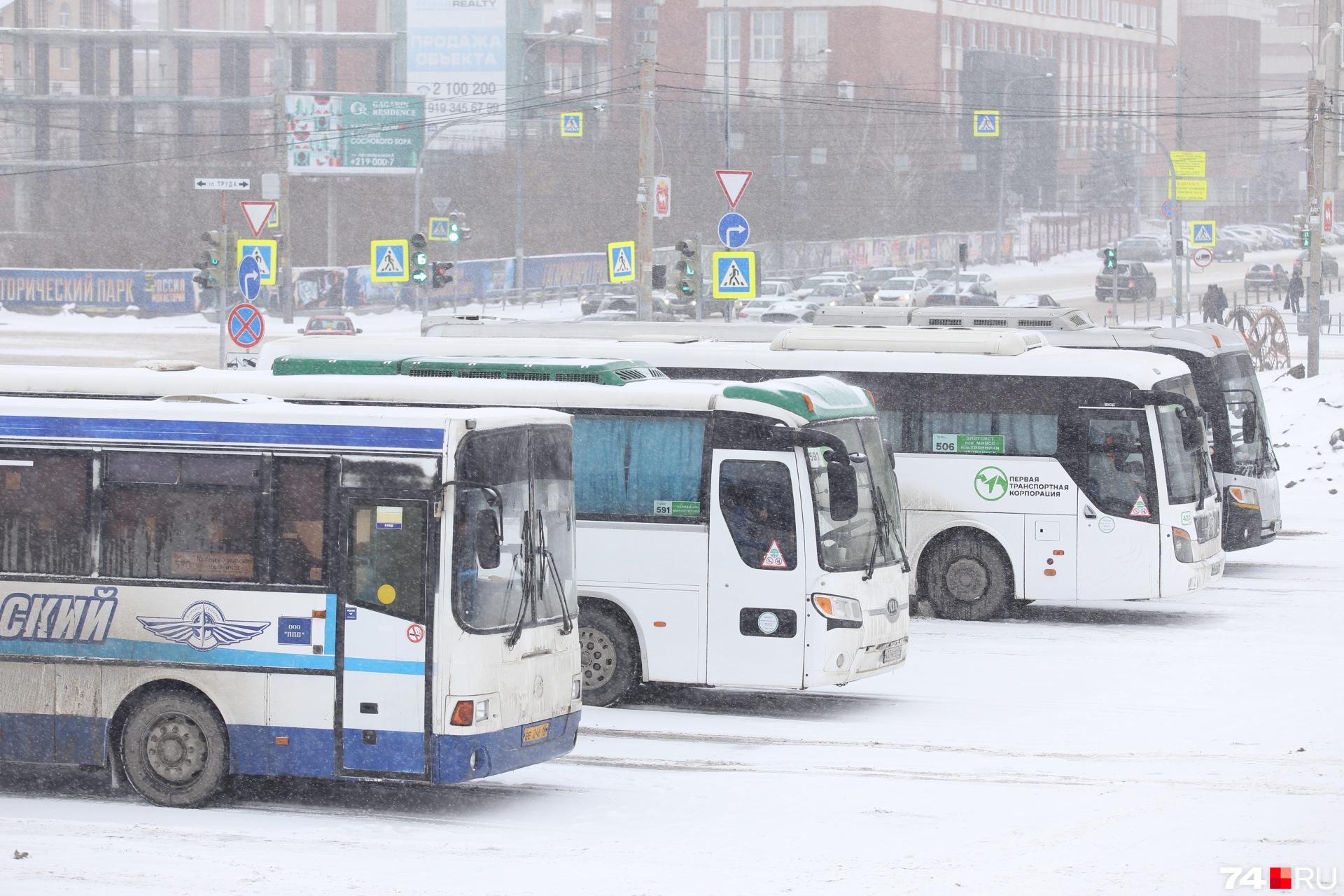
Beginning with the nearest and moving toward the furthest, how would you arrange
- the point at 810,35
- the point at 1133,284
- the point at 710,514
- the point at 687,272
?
the point at 710,514
the point at 687,272
the point at 1133,284
the point at 810,35

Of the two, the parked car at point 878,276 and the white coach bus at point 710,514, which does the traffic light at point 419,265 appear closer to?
the white coach bus at point 710,514

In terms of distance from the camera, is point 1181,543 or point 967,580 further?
point 967,580

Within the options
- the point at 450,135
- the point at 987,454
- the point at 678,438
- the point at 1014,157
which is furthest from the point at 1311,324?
the point at 1014,157

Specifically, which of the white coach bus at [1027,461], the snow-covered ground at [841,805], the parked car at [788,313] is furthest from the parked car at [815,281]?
the snow-covered ground at [841,805]

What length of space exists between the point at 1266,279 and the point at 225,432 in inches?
2789

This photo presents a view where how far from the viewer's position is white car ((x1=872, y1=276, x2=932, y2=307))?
2569 inches

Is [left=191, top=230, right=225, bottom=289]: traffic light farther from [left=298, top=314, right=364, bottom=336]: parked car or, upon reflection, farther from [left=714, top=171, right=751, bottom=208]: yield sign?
[left=298, top=314, right=364, bottom=336]: parked car

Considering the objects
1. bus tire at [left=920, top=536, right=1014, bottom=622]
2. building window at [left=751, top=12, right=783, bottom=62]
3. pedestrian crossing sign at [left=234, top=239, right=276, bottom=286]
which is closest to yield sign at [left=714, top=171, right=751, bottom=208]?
pedestrian crossing sign at [left=234, top=239, right=276, bottom=286]

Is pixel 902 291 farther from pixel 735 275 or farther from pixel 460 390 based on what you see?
pixel 460 390

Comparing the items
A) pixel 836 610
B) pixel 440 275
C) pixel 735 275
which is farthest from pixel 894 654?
pixel 440 275

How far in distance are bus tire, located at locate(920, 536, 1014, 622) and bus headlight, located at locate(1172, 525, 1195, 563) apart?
1.59 m

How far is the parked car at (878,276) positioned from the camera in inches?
2911

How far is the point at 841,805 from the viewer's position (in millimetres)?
10602

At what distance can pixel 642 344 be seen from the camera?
1873cm
